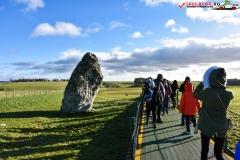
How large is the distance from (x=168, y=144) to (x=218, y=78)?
4614 mm

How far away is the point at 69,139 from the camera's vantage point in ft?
42.4

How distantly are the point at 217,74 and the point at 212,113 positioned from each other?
2.62 feet

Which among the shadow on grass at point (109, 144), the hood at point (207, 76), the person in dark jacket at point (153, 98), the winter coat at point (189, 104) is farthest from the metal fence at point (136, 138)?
the hood at point (207, 76)

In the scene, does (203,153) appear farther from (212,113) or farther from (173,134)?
(173,134)

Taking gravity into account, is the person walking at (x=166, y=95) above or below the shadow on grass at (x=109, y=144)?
above

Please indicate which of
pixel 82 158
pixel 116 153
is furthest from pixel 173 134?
pixel 82 158

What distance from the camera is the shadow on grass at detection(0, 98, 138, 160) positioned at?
10.3 meters

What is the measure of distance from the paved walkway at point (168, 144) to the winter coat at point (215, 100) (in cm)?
265

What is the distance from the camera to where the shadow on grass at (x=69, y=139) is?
10.3 metres

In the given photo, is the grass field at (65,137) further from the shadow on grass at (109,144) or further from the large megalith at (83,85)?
the large megalith at (83,85)

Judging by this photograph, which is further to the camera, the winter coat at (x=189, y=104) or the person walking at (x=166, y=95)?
the person walking at (x=166, y=95)

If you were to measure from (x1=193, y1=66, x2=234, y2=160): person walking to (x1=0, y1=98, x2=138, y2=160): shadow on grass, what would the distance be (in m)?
4.51

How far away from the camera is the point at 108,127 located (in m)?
15.5

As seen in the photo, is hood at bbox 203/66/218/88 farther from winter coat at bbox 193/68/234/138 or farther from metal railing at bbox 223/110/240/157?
metal railing at bbox 223/110/240/157
